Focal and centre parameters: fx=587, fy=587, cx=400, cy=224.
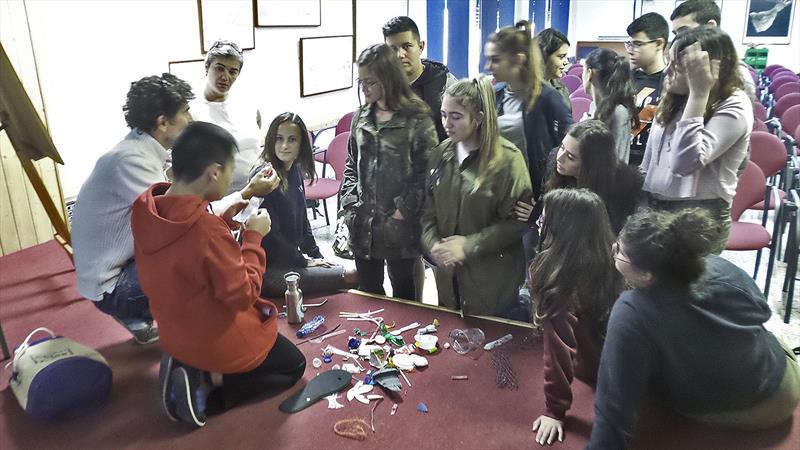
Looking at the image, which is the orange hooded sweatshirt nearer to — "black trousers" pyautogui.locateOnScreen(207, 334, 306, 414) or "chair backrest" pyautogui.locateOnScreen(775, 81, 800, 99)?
"black trousers" pyautogui.locateOnScreen(207, 334, 306, 414)

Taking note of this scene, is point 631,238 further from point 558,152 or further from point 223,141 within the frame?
point 223,141

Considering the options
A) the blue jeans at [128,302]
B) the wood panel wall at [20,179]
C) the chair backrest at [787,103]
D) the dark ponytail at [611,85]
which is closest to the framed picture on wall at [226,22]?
the wood panel wall at [20,179]

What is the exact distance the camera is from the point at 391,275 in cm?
260

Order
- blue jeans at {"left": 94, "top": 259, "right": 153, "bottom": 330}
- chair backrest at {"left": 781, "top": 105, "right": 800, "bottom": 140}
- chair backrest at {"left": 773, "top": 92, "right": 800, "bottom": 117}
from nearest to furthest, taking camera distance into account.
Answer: blue jeans at {"left": 94, "top": 259, "right": 153, "bottom": 330}, chair backrest at {"left": 781, "top": 105, "right": 800, "bottom": 140}, chair backrest at {"left": 773, "top": 92, "right": 800, "bottom": 117}

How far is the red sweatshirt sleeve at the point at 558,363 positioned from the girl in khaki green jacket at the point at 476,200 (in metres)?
0.49

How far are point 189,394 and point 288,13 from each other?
12.7ft

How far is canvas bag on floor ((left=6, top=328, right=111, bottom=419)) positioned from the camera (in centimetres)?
179

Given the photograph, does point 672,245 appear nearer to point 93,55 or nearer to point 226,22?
point 93,55

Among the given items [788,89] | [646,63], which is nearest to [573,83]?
[788,89]

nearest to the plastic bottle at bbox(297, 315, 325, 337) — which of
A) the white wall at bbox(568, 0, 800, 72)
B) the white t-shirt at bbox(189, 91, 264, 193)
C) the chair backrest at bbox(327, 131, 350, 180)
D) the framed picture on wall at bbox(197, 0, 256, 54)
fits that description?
the white t-shirt at bbox(189, 91, 264, 193)

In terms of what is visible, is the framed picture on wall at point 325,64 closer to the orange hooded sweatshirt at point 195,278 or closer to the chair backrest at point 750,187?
the chair backrest at point 750,187

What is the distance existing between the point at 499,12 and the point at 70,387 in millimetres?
8424

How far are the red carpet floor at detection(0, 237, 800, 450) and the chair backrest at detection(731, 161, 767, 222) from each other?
173 cm

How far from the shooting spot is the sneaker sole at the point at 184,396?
5.63 ft
